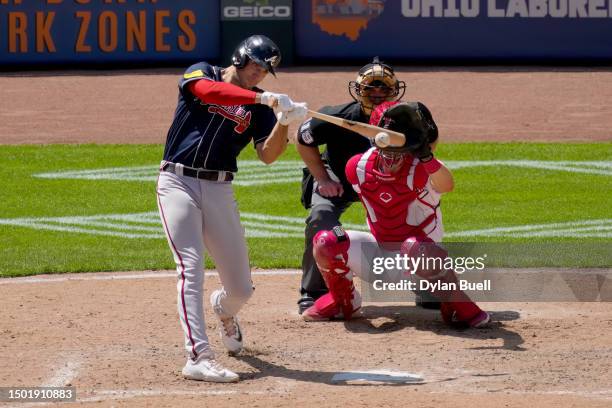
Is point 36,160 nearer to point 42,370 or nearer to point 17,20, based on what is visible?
point 17,20

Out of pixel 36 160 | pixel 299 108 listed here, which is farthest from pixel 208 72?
pixel 36 160

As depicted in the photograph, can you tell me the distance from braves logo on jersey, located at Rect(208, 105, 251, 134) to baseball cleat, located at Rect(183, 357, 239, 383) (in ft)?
4.44

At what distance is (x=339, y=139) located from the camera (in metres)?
8.53

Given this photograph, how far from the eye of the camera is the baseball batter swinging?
22.0 ft

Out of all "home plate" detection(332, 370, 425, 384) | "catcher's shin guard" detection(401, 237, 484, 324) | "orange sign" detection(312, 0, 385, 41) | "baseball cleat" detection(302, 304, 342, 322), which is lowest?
"home plate" detection(332, 370, 425, 384)

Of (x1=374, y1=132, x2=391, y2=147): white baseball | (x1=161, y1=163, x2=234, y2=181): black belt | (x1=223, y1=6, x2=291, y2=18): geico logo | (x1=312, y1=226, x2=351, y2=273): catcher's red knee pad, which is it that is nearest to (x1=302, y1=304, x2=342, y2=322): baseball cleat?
(x1=312, y1=226, x2=351, y2=273): catcher's red knee pad

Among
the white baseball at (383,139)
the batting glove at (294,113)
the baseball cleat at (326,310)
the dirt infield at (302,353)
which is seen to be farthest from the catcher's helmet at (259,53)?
the baseball cleat at (326,310)

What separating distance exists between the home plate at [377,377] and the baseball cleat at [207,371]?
0.59 metres

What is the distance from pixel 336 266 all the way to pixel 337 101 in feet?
37.5

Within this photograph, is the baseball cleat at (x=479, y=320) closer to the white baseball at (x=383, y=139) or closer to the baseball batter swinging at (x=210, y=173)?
the white baseball at (x=383, y=139)

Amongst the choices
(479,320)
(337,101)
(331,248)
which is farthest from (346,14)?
(479,320)

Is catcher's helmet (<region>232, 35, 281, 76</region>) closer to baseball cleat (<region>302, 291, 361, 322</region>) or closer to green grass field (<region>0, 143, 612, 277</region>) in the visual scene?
baseball cleat (<region>302, 291, 361, 322</region>)

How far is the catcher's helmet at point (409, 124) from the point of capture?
7.33 meters

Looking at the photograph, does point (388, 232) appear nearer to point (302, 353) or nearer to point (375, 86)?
point (375, 86)
